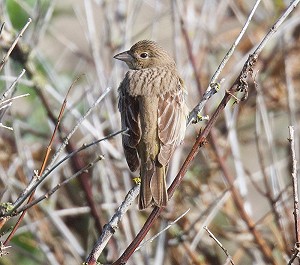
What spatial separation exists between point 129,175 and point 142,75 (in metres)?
1.04

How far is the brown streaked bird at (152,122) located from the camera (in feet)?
12.4

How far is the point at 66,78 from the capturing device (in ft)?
20.8

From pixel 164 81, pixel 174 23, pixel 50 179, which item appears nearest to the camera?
pixel 164 81

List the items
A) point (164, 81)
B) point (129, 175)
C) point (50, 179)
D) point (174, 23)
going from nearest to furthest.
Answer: point (164, 81) < point (174, 23) < point (129, 175) < point (50, 179)

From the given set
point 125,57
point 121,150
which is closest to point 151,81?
point 125,57

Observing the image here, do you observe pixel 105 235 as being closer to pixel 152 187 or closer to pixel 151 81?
pixel 152 187

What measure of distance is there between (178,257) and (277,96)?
174 centimetres

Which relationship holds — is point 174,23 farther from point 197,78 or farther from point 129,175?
point 129,175

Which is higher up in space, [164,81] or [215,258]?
[164,81]

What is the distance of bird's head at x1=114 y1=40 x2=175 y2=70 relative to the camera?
4742 mm

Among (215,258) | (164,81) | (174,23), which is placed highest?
(174,23)

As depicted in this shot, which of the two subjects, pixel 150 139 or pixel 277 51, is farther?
pixel 277 51

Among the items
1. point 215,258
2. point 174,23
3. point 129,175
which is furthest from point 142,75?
point 215,258

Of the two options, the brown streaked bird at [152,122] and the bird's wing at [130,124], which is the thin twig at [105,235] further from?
the bird's wing at [130,124]
